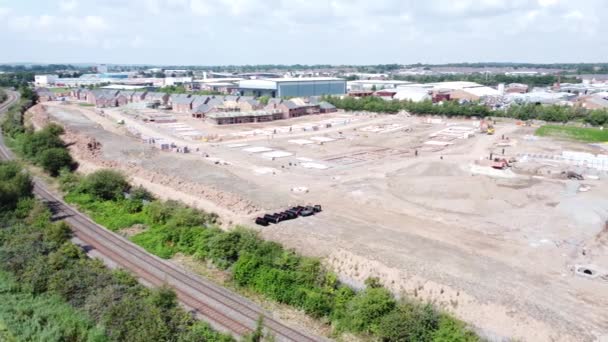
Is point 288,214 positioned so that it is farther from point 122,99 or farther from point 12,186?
point 122,99

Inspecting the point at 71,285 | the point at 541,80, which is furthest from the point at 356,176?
the point at 541,80

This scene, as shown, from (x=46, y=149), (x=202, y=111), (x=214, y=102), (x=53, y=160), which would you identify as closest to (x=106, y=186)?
(x=53, y=160)

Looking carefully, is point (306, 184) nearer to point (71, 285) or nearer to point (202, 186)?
point (202, 186)

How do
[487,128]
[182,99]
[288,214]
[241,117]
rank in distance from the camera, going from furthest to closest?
[182,99]
[241,117]
[487,128]
[288,214]

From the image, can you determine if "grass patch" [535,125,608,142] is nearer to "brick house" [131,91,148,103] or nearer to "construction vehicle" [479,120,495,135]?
"construction vehicle" [479,120,495,135]

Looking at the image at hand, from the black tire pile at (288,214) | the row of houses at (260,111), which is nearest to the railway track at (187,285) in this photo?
the black tire pile at (288,214)

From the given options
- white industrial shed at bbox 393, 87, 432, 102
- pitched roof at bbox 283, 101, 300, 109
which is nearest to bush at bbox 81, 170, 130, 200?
pitched roof at bbox 283, 101, 300, 109
